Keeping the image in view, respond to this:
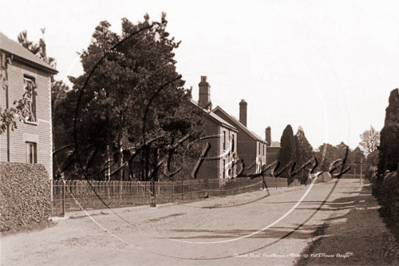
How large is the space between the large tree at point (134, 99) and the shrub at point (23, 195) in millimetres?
9292

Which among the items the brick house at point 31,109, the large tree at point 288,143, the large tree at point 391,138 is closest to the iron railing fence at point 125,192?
the large tree at point 288,143

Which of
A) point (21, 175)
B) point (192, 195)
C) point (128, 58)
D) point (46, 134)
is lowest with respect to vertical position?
point (192, 195)

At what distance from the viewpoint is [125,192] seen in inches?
822

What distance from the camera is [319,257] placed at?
24.8 feet

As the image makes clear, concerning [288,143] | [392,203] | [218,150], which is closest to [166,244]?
[288,143]

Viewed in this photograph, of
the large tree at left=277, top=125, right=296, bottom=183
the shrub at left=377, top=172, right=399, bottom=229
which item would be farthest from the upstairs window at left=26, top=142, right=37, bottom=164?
the shrub at left=377, top=172, right=399, bottom=229

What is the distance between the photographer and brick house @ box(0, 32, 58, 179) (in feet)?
59.4

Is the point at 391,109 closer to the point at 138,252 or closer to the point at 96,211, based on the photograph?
the point at 96,211

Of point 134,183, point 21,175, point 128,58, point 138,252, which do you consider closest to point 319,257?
point 138,252

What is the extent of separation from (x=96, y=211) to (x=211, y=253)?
1071 cm

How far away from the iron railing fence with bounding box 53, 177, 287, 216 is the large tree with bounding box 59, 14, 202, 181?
1.41 meters

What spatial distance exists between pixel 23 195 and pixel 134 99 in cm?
1334

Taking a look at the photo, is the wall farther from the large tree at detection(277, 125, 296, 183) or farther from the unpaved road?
the large tree at detection(277, 125, 296, 183)

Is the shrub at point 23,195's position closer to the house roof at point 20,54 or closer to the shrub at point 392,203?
the house roof at point 20,54
